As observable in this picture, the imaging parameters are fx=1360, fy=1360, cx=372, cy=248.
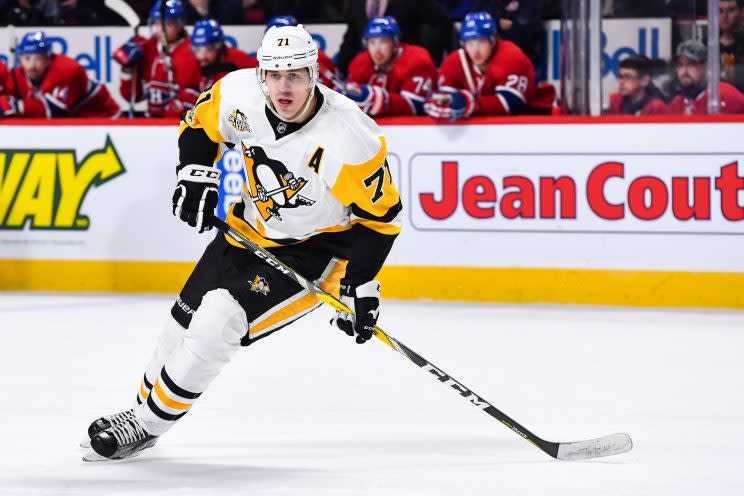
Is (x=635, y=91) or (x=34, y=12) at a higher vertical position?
(x=34, y=12)

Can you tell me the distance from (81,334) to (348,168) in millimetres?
2490

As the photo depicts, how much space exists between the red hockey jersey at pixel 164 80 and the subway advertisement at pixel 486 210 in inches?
19.1

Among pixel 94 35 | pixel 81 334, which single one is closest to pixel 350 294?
pixel 81 334

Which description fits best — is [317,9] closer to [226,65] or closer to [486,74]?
[226,65]

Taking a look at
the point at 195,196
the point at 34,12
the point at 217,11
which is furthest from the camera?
the point at 34,12

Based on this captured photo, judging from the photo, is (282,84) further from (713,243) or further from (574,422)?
(713,243)

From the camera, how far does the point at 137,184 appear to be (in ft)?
22.2

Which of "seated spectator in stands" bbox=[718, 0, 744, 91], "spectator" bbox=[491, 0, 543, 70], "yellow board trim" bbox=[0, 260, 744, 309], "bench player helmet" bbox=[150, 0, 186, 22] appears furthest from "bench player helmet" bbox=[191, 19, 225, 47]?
"seated spectator in stands" bbox=[718, 0, 744, 91]

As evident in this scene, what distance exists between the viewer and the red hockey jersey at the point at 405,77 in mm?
6605

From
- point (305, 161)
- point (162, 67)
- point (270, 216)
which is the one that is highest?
point (162, 67)

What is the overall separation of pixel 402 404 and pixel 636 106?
250 centimetres

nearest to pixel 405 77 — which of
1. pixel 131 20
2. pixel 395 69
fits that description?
pixel 395 69

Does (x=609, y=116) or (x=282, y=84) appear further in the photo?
(x=609, y=116)

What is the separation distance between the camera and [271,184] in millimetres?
3506
